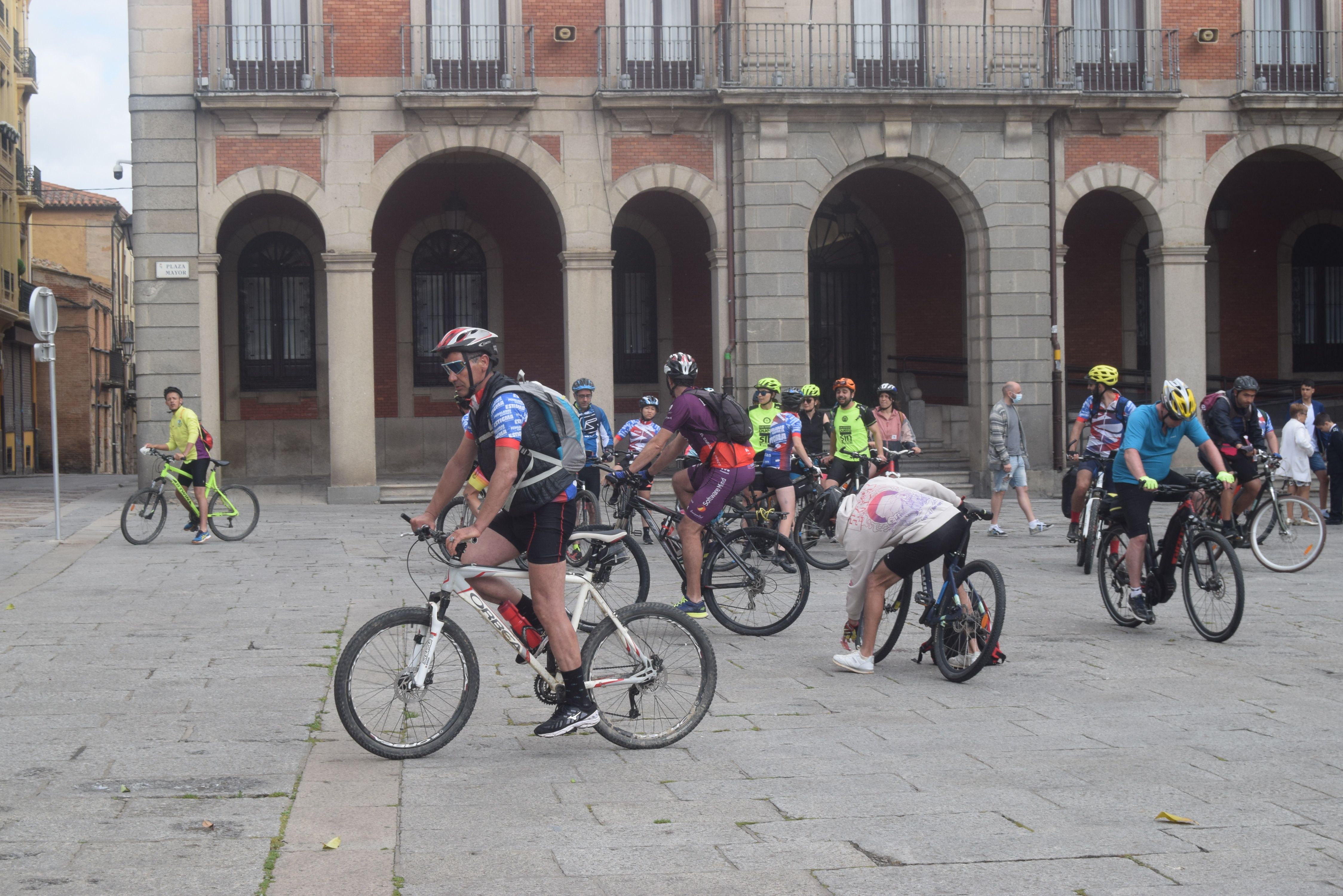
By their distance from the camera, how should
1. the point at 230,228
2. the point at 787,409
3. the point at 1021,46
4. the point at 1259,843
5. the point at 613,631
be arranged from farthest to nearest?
the point at 230,228, the point at 1021,46, the point at 787,409, the point at 613,631, the point at 1259,843

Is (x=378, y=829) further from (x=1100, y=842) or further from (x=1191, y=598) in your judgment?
(x=1191, y=598)

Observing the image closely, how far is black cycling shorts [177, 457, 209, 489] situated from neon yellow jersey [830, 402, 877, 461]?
661 centimetres

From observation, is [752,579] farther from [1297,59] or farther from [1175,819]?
[1297,59]

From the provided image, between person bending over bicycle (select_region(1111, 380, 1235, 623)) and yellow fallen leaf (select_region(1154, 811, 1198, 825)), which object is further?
person bending over bicycle (select_region(1111, 380, 1235, 623))

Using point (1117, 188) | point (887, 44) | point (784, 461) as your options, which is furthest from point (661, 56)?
point (784, 461)

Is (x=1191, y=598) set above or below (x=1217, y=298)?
below

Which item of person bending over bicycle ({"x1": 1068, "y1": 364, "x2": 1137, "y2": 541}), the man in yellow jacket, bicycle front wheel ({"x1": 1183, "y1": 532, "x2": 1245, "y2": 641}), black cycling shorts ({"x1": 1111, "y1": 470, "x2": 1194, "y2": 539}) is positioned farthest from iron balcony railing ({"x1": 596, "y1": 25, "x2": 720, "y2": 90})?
bicycle front wheel ({"x1": 1183, "y1": 532, "x2": 1245, "y2": 641})

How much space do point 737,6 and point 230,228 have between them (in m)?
9.16

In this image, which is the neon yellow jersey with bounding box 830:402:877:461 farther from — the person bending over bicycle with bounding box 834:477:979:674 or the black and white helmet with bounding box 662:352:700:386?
the person bending over bicycle with bounding box 834:477:979:674

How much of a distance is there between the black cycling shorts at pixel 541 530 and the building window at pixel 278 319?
19101mm

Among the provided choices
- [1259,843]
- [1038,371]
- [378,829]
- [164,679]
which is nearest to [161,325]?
[1038,371]

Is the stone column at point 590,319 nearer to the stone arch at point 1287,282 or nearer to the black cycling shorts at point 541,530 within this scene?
the stone arch at point 1287,282

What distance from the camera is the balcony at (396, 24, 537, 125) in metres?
20.8

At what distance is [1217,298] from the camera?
25906mm
